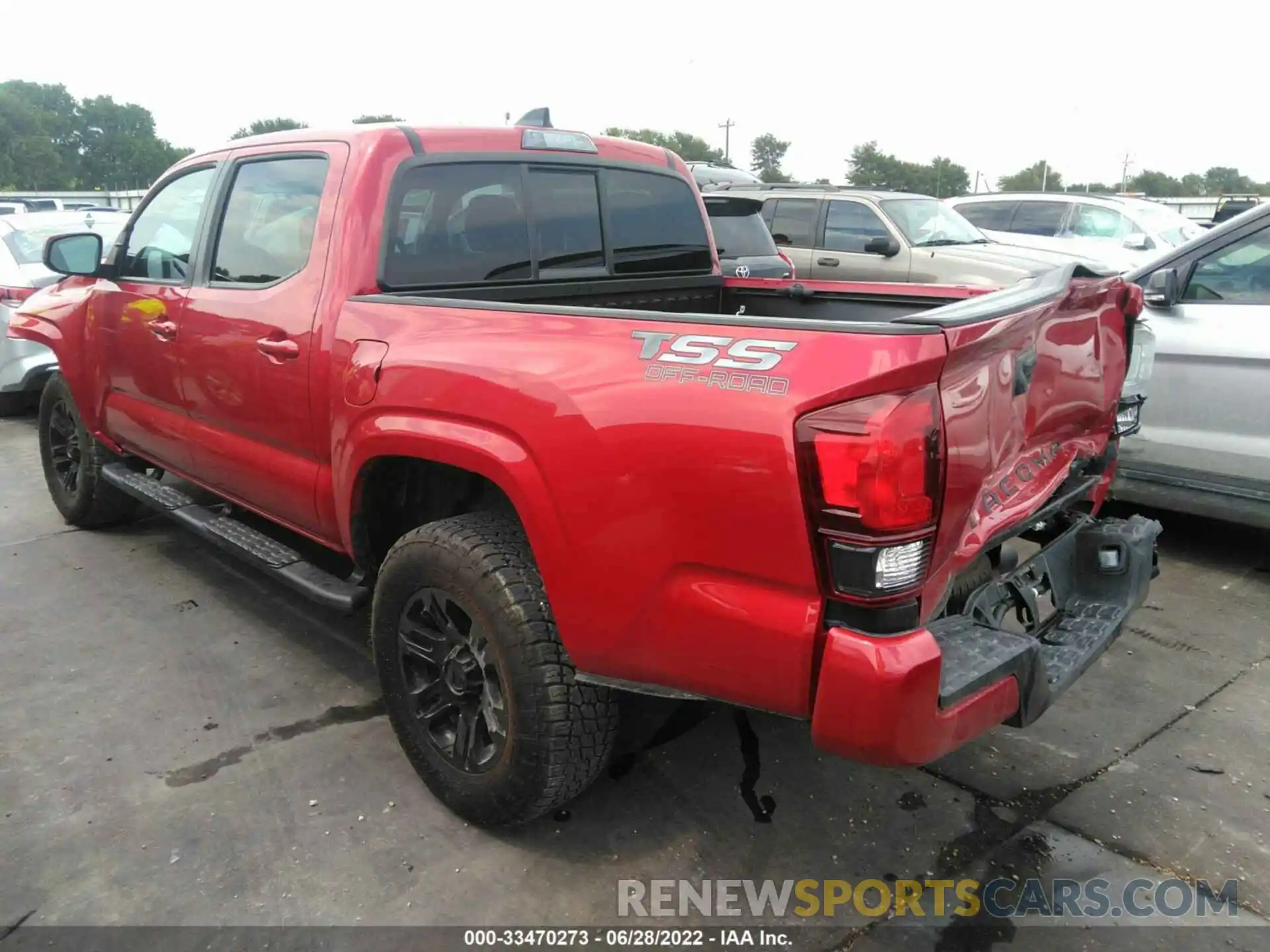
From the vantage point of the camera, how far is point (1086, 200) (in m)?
11.9

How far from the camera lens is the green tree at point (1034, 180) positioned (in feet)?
193

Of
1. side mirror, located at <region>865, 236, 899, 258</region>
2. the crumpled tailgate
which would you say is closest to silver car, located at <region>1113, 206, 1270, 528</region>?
the crumpled tailgate

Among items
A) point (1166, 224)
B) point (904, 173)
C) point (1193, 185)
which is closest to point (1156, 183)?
point (1193, 185)

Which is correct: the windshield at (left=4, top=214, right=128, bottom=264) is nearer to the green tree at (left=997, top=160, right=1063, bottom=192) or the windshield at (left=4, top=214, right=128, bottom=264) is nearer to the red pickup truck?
the red pickup truck

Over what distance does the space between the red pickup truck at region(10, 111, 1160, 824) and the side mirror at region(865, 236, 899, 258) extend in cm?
572

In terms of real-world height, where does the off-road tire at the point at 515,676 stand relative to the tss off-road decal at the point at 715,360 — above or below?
below

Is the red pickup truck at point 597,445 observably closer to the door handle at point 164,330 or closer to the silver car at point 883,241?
the door handle at point 164,330

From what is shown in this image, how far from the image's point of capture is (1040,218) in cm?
1202

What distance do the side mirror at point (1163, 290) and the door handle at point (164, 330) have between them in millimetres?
4401

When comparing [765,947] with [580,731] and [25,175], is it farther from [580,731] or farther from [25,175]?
[25,175]

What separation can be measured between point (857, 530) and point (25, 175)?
85278 millimetres

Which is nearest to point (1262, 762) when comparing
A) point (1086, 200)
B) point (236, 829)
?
point (236, 829)

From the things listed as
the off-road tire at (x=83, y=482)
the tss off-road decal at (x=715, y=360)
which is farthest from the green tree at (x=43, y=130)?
the tss off-road decal at (x=715, y=360)

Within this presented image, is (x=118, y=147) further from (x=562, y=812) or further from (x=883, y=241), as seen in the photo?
(x=562, y=812)
